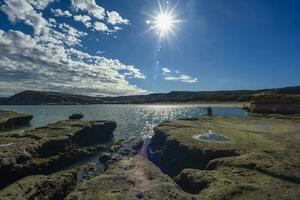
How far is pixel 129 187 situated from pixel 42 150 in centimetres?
2376

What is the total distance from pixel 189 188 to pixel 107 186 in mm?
6691

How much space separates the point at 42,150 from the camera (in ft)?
131

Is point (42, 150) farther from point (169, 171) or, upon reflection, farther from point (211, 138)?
point (211, 138)

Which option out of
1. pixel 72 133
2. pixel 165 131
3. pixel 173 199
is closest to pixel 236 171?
pixel 173 199

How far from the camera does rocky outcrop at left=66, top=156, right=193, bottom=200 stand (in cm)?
1914

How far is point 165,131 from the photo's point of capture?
161 feet

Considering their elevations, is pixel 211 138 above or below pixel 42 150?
above

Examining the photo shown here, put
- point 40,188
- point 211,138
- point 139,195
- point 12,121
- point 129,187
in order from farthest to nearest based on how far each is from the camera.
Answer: point 12,121 < point 211,138 < point 40,188 < point 129,187 < point 139,195

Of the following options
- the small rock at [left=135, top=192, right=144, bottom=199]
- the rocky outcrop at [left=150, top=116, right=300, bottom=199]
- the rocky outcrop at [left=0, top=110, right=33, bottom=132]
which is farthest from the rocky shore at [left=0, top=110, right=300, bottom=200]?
the rocky outcrop at [left=0, top=110, right=33, bottom=132]

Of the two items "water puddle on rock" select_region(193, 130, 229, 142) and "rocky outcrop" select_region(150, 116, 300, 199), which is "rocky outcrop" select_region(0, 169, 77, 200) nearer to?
"rocky outcrop" select_region(150, 116, 300, 199)

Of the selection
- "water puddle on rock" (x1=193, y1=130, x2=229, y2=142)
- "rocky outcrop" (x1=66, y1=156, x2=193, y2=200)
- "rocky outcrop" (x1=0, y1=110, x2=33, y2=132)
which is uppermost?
"water puddle on rock" (x1=193, y1=130, x2=229, y2=142)

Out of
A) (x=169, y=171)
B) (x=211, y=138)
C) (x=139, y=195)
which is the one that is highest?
(x=211, y=138)

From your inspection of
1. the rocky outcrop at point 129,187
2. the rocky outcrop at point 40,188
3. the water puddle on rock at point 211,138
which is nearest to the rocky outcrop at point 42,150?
the rocky outcrop at point 40,188

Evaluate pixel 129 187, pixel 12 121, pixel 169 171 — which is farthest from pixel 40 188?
pixel 12 121
